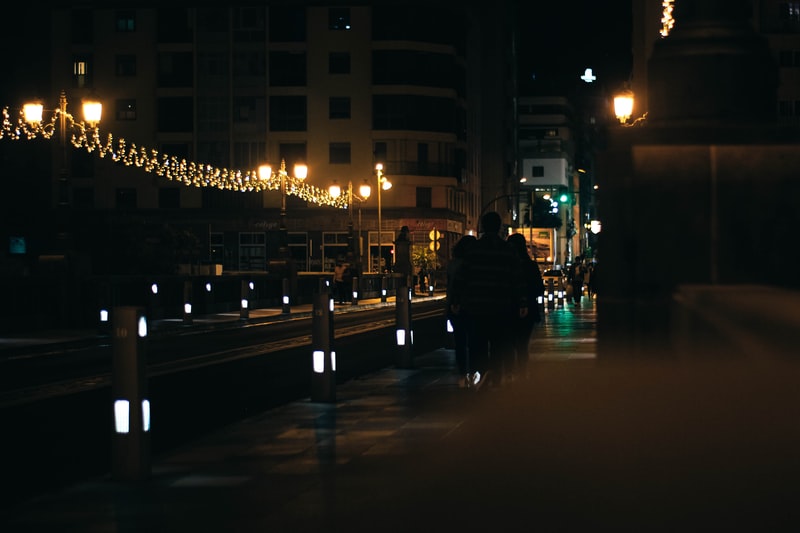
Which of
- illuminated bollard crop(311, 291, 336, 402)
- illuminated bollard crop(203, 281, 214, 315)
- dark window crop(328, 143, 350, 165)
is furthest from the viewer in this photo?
dark window crop(328, 143, 350, 165)

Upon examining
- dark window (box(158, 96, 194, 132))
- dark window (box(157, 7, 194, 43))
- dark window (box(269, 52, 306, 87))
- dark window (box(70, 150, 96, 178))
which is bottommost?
dark window (box(70, 150, 96, 178))

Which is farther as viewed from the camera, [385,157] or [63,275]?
[385,157]

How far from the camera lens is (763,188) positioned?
30.1ft

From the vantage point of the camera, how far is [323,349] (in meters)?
14.3

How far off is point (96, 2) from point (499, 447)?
29.5 ft

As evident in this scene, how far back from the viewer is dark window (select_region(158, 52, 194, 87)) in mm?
93188

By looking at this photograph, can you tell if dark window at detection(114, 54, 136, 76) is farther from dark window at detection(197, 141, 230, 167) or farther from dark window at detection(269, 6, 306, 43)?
dark window at detection(269, 6, 306, 43)

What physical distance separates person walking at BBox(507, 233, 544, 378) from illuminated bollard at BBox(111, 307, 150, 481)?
6323 mm

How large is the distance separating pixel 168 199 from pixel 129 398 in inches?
3337

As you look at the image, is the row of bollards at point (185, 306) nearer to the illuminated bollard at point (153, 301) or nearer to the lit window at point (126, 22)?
the illuminated bollard at point (153, 301)

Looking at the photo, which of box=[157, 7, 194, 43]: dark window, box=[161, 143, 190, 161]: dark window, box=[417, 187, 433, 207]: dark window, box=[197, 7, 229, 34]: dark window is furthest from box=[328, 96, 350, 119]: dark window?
box=[157, 7, 194, 43]: dark window

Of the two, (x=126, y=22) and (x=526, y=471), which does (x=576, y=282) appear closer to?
(x=126, y=22)

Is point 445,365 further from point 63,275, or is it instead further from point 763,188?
point 63,275

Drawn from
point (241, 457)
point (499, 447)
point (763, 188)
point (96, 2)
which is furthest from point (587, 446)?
point (96, 2)
